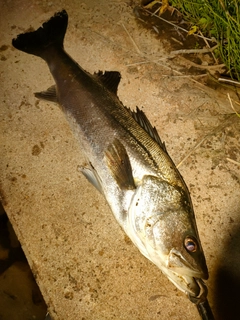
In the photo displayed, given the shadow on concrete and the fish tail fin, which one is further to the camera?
the fish tail fin

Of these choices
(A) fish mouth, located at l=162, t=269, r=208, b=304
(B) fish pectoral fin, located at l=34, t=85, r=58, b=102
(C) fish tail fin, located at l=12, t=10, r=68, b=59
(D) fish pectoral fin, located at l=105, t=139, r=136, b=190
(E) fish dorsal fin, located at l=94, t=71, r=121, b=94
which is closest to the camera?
(A) fish mouth, located at l=162, t=269, r=208, b=304

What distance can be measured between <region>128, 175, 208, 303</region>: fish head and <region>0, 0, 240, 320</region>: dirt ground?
1.46ft

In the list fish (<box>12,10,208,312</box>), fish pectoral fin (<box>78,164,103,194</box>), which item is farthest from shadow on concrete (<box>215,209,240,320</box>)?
fish pectoral fin (<box>78,164,103,194</box>)

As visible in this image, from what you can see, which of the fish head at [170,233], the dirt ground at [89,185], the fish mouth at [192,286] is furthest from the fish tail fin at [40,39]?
the fish mouth at [192,286]

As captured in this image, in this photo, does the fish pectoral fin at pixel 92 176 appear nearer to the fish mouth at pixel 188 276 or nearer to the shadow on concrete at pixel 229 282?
the fish mouth at pixel 188 276

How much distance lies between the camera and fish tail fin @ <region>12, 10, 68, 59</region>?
3.12 metres

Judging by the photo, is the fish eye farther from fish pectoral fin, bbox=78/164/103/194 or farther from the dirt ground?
fish pectoral fin, bbox=78/164/103/194

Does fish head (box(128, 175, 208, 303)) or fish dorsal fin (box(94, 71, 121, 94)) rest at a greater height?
fish dorsal fin (box(94, 71, 121, 94))

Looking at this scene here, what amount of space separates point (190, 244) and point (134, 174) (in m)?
0.72

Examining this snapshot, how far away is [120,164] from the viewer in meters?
2.36

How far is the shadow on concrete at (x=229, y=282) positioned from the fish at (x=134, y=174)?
1.51 ft

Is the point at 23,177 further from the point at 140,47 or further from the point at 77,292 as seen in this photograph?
the point at 140,47

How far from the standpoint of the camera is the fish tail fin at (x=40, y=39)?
10.2 ft

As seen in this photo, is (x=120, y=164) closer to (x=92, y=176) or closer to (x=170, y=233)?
(x=92, y=176)
